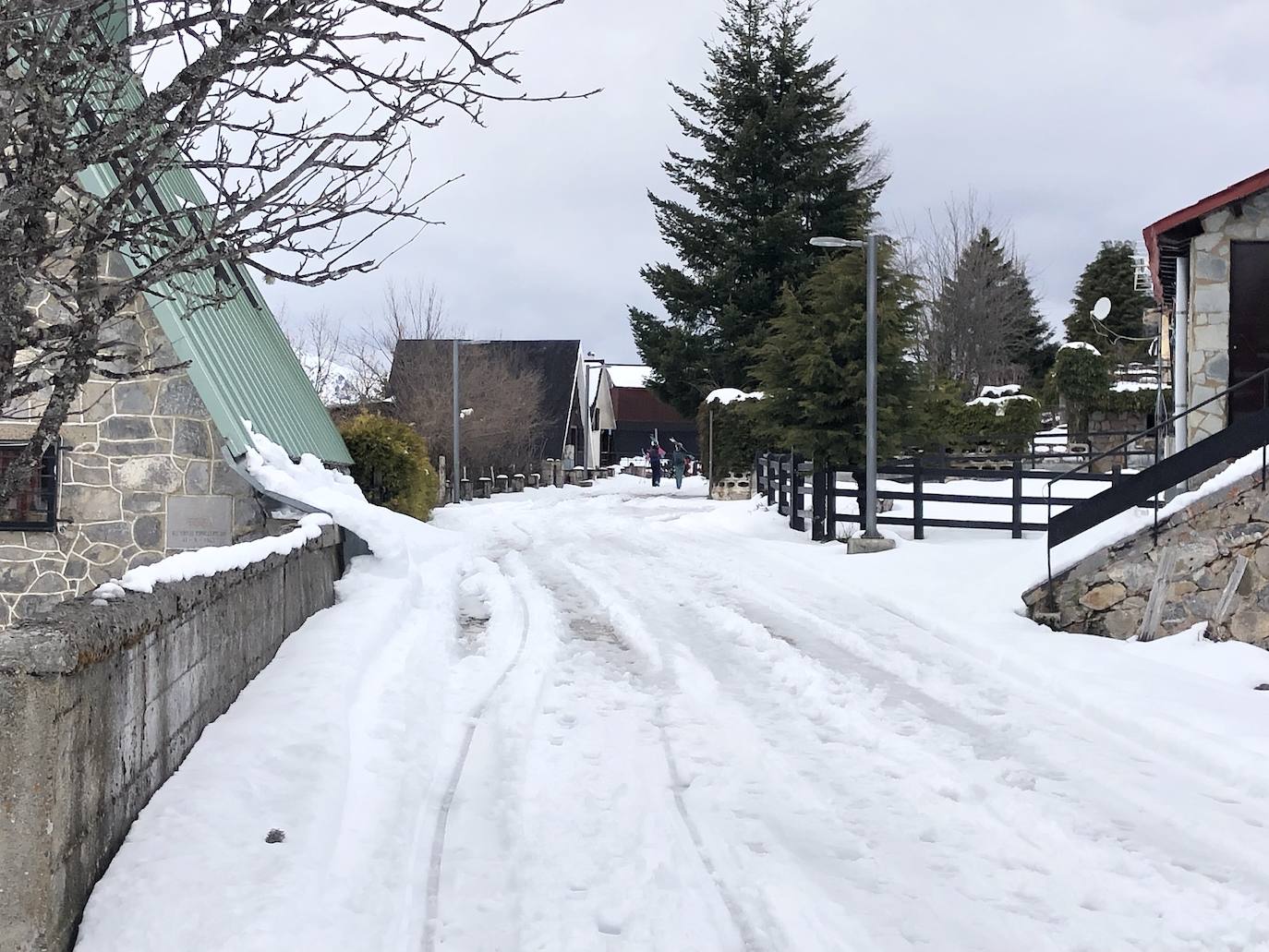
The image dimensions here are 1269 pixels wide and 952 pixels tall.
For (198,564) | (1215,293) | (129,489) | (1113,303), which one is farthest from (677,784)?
(1113,303)

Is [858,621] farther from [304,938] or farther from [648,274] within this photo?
[648,274]

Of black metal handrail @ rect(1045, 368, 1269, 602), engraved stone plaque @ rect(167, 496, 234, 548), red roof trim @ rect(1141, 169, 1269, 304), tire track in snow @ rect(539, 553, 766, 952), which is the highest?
red roof trim @ rect(1141, 169, 1269, 304)

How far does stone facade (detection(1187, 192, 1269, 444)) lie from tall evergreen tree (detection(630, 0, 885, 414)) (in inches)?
961

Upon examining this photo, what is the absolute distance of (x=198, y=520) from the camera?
1102 centimetres

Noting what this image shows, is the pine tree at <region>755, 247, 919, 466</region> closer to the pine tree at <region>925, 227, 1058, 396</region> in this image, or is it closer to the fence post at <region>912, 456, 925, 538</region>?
the fence post at <region>912, 456, 925, 538</region>

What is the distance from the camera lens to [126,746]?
426 centimetres

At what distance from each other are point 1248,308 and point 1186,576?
5210mm

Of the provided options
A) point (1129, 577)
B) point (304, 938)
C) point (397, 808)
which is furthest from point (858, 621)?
point (304, 938)

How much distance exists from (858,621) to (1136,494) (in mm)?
2805

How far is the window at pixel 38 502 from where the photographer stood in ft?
36.1

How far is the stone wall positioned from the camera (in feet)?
28.7

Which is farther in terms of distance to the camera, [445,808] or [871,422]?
[871,422]

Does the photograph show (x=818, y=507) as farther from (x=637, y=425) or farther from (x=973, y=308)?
(x=637, y=425)

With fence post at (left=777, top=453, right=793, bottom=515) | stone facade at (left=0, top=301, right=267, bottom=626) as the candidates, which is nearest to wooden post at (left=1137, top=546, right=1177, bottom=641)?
stone facade at (left=0, top=301, right=267, bottom=626)
